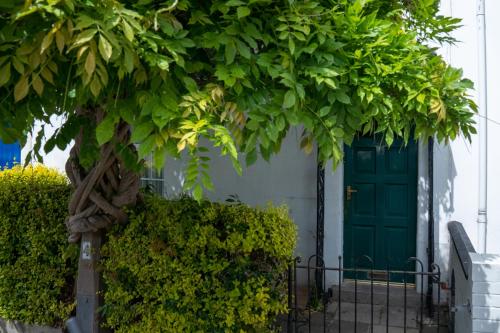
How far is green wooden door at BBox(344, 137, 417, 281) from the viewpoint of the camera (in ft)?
21.0

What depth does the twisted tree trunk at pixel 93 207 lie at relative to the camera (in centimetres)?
400

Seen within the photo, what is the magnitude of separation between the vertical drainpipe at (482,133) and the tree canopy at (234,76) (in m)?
2.80

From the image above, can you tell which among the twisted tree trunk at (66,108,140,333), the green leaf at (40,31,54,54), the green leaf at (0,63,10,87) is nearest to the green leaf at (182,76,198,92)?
the green leaf at (40,31,54,54)

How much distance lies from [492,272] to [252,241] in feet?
5.89

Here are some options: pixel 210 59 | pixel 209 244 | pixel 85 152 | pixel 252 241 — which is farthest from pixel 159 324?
pixel 210 59

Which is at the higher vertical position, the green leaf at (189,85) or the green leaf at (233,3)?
the green leaf at (233,3)

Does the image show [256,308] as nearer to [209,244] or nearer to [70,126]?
[209,244]

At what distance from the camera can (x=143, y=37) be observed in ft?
7.75

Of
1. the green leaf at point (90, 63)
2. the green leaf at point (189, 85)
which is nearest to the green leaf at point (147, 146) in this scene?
the green leaf at point (189, 85)

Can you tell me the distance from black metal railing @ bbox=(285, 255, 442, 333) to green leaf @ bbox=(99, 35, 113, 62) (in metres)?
2.76

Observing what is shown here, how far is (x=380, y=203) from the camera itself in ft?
21.3

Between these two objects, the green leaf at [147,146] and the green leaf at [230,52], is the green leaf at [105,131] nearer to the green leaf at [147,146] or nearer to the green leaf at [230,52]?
the green leaf at [147,146]

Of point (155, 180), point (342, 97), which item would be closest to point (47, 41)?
point (342, 97)

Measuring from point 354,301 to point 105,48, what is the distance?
4632mm
